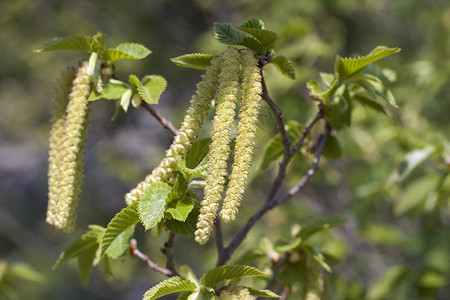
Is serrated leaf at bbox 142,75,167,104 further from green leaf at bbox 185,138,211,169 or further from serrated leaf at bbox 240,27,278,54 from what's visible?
serrated leaf at bbox 240,27,278,54

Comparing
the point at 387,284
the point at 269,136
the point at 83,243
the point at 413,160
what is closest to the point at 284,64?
the point at 83,243

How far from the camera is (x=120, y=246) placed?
63.7 inches

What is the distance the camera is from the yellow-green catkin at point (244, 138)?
1.16m

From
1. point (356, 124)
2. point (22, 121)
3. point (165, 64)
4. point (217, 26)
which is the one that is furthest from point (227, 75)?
point (22, 121)

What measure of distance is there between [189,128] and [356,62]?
0.69 m

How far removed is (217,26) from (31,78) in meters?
9.70

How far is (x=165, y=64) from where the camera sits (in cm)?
821

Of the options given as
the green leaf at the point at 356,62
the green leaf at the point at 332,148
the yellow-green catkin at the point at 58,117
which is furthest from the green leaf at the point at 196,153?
the green leaf at the point at 332,148

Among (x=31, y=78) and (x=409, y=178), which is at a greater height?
(x=409, y=178)

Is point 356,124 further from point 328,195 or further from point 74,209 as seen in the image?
point 74,209

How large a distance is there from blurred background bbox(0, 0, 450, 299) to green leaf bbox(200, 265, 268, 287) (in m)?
0.60

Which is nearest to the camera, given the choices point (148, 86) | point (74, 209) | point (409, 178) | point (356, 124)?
point (74, 209)

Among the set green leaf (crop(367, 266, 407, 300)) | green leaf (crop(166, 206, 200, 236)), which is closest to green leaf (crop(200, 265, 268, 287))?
green leaf (crop(166, 206, 200, 236))

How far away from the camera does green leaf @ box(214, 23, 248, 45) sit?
4.92 ft
